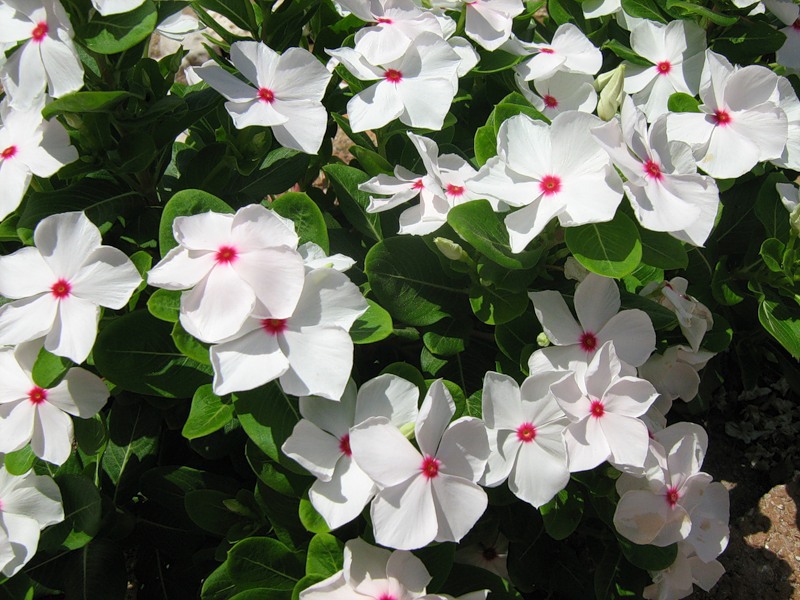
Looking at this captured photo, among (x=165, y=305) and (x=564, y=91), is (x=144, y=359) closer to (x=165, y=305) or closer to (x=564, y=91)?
(x=165, y=305)

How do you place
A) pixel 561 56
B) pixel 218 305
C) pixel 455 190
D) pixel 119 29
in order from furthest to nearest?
pixel 561 56, pixel 455 190, pixel 119 29, pixel 218 305

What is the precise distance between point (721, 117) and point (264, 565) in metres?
1.33

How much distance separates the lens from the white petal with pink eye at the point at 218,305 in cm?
111

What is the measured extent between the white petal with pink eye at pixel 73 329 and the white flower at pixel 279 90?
47 cm

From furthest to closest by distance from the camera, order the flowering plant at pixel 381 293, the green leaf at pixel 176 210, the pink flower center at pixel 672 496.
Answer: the pink flower center at pixel 672 496, the green leaf at pixel 176 210, the flowering plant at pixel 381 293

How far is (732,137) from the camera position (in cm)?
157

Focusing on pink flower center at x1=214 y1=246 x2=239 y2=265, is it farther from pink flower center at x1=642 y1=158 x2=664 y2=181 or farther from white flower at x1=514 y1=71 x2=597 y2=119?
white flower at x1=514 y1=71 x2=597 y2=119

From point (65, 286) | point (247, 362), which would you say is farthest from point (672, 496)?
point (65, 286)

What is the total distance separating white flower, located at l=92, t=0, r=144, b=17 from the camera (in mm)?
1260

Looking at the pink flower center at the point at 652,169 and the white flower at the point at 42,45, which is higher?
the white flower at the point at 42,45

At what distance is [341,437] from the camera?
1275 millimetres

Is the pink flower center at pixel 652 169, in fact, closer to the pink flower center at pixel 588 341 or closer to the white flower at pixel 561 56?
the pink flower center at pixel 588 341

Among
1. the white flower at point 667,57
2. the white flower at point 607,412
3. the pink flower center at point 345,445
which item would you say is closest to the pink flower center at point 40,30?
the pink flower center at point 345,445

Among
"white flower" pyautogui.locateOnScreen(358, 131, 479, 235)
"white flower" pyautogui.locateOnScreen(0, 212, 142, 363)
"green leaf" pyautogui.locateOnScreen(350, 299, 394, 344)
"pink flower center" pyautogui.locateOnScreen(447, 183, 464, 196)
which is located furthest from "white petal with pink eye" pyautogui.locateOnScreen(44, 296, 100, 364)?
"pink flower center" pyautogui.locateOnScreen(447, 183, 464, 196)
